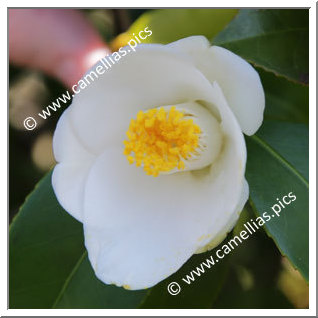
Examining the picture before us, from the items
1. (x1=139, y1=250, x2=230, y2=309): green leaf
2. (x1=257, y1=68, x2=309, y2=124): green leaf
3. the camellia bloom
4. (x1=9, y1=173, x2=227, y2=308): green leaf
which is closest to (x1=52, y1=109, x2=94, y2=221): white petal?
the camellia bloom

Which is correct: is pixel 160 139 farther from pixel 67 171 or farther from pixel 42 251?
pixel 42 251

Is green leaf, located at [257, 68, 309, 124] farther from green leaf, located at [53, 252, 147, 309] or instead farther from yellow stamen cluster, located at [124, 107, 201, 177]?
green leaf, located at [53, 252, 147, 309]

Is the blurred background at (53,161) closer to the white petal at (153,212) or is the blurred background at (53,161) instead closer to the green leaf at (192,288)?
the green leaf at (192,288)

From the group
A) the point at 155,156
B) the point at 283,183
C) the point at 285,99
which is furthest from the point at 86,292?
the point at 285,99

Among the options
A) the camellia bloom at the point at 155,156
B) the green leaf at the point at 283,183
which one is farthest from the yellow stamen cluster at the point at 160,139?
the green leaf at the point at 283,183
